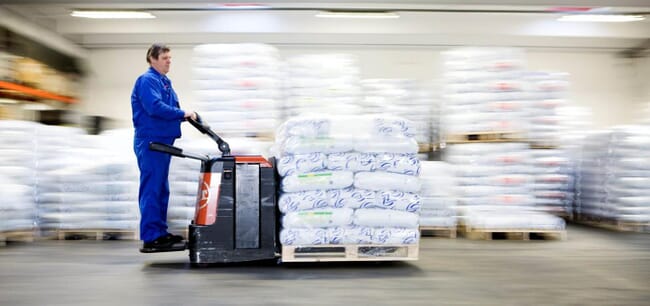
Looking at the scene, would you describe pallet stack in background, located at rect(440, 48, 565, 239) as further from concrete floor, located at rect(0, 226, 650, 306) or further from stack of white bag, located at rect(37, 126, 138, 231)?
stack of white bag, located at rect(37, 126, 138, 231)

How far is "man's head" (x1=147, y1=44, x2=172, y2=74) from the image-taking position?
4770 millimetres

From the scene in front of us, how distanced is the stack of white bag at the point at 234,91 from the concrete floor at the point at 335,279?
1652mm

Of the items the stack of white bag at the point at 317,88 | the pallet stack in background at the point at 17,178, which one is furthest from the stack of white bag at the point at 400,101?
the pallet stack in background at the point at 17,178

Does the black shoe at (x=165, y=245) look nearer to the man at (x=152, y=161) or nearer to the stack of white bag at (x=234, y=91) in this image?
the man at (x=152, y=161)

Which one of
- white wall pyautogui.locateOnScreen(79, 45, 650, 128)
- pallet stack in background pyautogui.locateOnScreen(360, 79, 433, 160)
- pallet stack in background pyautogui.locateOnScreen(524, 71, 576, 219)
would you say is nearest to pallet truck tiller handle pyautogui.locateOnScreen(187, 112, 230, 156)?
pallet stack in background pyautogui.locateOnScreen(360, 79, 433, 160)

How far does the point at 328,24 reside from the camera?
9969 mm

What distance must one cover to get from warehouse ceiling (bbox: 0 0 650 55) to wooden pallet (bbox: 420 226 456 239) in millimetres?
3628

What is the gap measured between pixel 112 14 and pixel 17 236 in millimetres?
4425

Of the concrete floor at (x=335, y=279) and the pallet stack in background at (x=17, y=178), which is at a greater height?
the pallet stack in background at (x=17, y=178)

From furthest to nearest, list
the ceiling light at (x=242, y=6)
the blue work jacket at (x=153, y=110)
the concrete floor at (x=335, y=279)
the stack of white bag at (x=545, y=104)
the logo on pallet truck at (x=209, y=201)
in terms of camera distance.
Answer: the ceiling light at (x=242, y=6), the stack of white bag at (x=545, y=104), the blue work jacket at (x=153, y=110), the logo on pallet truck at (x=209, y=201), the concrete floor at (x=335, y=279)

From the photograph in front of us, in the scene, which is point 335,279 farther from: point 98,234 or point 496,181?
point 98,234

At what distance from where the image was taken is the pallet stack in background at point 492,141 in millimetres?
6539

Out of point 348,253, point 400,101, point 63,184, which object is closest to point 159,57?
point 348,253

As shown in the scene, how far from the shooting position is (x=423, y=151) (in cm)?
760
